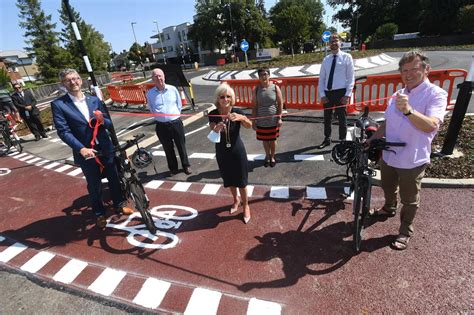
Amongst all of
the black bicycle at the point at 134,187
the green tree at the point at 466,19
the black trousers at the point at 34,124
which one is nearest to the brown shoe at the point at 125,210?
the black bicycle at the point at 134,187

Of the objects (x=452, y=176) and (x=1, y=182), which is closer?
(x=452, y=176)

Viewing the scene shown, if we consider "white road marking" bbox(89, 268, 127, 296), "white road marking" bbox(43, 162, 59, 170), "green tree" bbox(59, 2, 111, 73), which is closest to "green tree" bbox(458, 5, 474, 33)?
"white road marking" bbox(43, 162, 59, 170)

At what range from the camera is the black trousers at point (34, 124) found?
10.6 m

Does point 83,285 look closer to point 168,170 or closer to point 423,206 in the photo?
point 168,170

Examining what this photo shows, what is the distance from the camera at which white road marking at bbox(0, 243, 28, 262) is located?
4150 mm

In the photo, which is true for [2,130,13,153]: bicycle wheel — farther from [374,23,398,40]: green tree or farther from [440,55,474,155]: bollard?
[374,23,398,40]: green tree

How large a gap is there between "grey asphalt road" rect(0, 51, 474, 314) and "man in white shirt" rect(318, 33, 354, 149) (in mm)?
1171

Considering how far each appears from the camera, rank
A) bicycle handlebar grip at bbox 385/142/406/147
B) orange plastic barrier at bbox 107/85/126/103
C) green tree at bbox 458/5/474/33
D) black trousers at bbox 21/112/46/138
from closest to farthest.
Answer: bicycle handlebar grip at bbox 385/142/406/147
black trousers at bbox 21/112/46/138
orange plastic barrier at bbox 107/85/126/103
green tree at bbox 458/5/474/33

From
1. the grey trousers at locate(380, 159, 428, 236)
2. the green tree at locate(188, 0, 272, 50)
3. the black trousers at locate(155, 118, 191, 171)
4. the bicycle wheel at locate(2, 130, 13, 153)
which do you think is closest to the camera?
the grey trousers at locate(380, 159, 428, 236)

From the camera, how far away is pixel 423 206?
13.3 feet

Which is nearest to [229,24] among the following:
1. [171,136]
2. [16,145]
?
[16,145]

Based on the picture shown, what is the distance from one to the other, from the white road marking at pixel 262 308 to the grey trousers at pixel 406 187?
Result: 1.83m

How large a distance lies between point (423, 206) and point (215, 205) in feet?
10.5

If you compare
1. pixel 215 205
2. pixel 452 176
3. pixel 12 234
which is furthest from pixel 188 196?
→ pixel 452 176
